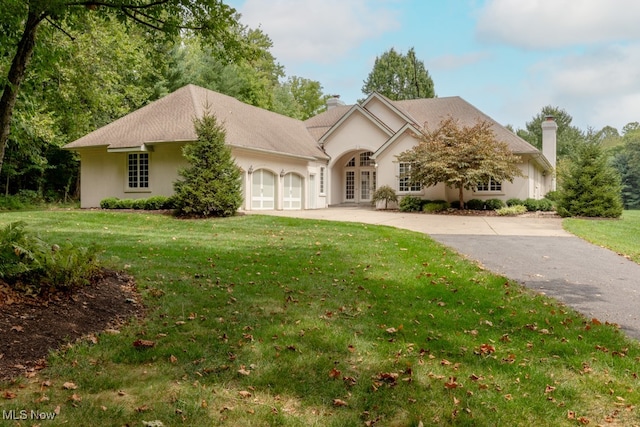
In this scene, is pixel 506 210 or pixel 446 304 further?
pixel 506 210

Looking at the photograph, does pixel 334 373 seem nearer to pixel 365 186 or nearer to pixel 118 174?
pixel 118 174

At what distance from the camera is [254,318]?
4.91 metres

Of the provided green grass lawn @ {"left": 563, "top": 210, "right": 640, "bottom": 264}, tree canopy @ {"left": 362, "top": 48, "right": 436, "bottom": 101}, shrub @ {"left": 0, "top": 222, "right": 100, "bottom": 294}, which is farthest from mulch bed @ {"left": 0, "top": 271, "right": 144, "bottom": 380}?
tree canopy @ {"left": 362, "top": 48, "right": 436, "bottom": 101}

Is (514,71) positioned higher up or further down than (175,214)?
higher up

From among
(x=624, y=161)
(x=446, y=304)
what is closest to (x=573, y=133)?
(x=624, y=161)

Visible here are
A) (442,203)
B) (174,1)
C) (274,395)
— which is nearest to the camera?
(274,395)

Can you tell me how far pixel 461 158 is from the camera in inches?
860

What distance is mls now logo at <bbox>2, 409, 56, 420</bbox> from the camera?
2861mm

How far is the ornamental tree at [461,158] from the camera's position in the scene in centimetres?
2147

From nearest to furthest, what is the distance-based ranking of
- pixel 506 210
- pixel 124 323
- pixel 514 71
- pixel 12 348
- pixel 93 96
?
pixel 12 348 → pixel 124 323 → pixel 93 96 → pixel 514 71 → pixel 506 210

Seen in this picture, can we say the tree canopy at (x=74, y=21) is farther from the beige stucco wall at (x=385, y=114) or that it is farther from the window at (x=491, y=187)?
the beige stucco wall at (x=385, y=114)

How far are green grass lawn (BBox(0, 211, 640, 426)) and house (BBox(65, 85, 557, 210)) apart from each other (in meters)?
14.4

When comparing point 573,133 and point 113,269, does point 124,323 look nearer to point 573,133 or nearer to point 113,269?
point 113,269

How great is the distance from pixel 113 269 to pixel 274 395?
4141 millimetres
